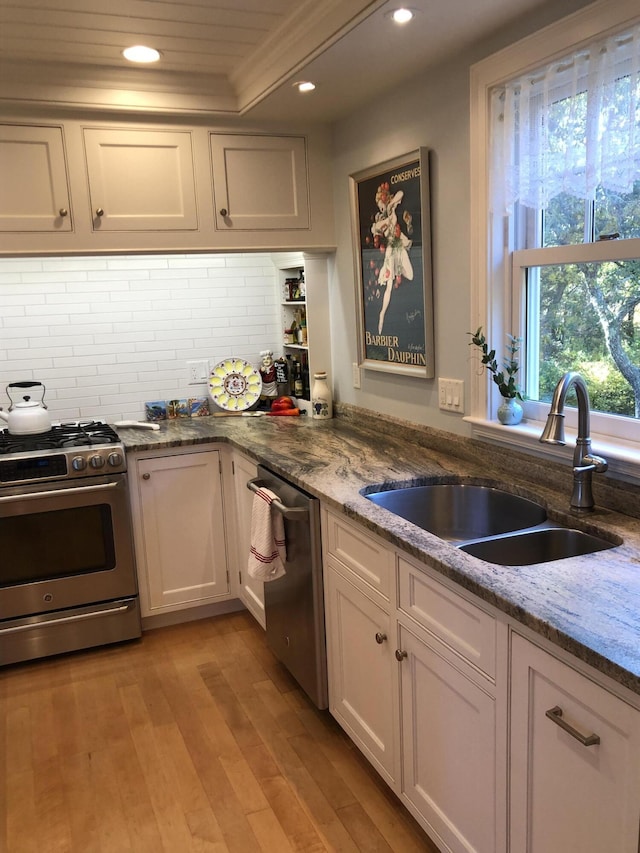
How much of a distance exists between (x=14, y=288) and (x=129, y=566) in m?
1.42

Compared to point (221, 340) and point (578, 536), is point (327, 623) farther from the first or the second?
point (221, 340)

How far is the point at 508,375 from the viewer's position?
240 centimetres

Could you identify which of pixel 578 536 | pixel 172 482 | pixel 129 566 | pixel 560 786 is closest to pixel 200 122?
pixel 172 482

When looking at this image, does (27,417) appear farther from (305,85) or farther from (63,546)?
(305,85)

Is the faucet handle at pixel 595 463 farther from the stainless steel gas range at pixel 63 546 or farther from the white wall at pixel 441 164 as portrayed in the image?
the stainless steel gas range at pixel 63 546

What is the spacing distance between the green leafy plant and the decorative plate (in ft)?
5.46

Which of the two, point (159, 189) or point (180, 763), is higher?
point (159, 189)

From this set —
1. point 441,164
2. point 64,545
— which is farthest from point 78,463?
point 441,164

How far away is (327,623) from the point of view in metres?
2.40

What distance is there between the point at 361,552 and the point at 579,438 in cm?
69

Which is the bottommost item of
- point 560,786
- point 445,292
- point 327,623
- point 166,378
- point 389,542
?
point 327,623

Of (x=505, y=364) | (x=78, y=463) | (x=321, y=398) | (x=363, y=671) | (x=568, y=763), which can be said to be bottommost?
(x=363, y=671)

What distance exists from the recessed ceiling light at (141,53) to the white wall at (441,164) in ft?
2.88

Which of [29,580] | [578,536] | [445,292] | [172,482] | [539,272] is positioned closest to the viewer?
[578,536]
